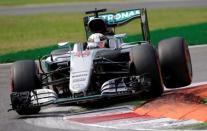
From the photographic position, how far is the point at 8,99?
497 inches

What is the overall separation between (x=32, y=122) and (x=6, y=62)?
9.70 metres

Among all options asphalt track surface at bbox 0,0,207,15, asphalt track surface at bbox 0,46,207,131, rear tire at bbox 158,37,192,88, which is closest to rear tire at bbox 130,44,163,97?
A: rear tire at bbox 158,37,192,88

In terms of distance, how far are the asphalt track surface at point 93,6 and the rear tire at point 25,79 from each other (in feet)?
89.0

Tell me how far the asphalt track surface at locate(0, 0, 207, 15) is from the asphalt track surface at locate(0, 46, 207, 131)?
19841 millimetres

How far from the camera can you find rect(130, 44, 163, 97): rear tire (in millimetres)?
10180

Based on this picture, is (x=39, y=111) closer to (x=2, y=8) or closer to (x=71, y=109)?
(x=71, y=109)

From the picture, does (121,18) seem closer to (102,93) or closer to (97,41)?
(97,41)

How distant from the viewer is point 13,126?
30.7 ft

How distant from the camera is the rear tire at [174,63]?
10752mm

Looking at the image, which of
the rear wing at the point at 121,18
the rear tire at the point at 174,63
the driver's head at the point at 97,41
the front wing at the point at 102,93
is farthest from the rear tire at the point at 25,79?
the rear tire at the point at 174,63

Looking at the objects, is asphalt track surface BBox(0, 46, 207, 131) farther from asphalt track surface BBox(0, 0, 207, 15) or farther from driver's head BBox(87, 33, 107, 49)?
asphalt track surface BBox(0, 0, 207, 15)

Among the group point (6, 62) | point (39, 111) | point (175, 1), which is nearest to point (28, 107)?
point (39, 111)

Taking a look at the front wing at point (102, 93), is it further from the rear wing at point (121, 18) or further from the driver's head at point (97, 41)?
the rear wing at point (121, 18)

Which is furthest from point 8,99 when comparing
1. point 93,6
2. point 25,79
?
point 93,6
